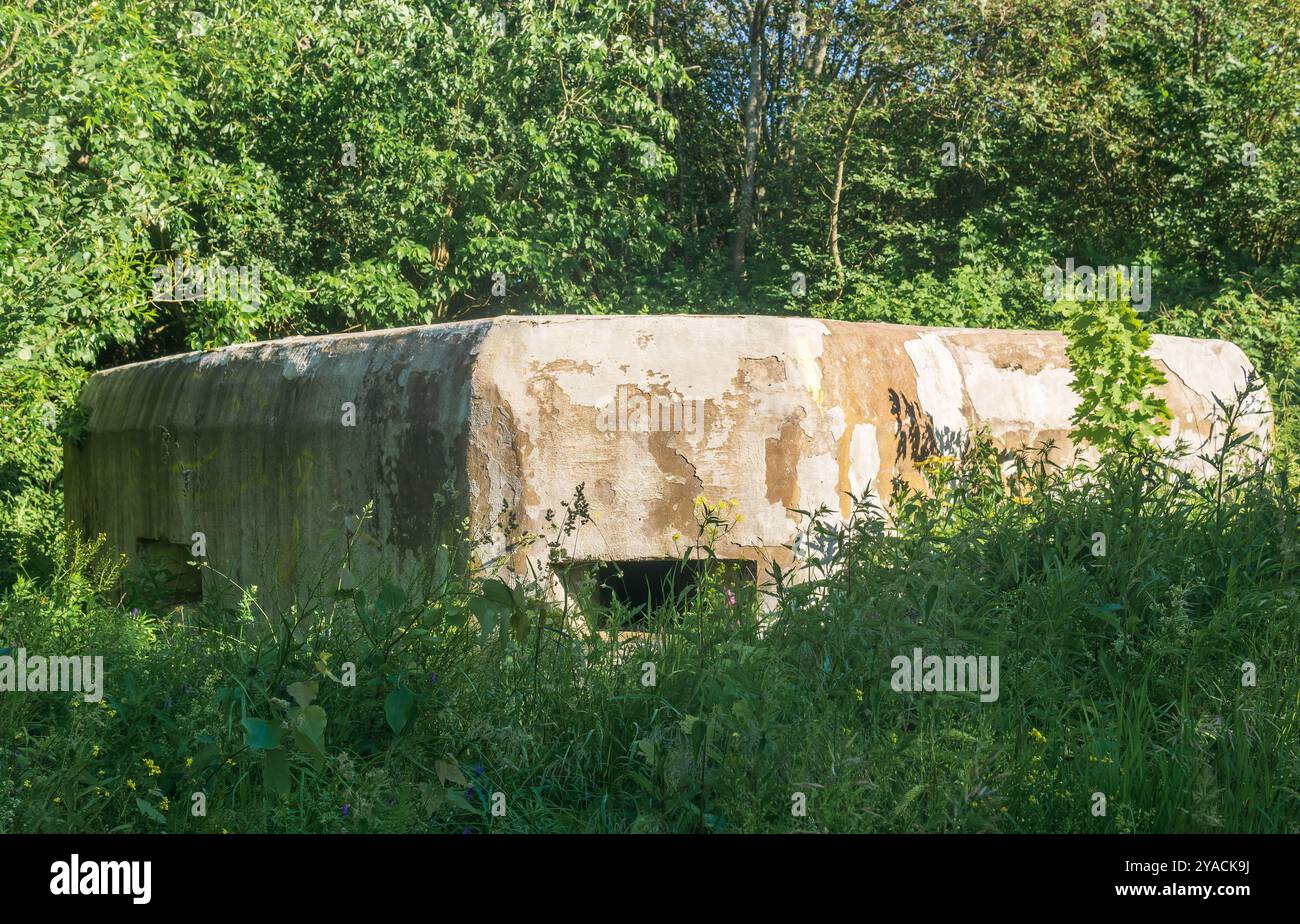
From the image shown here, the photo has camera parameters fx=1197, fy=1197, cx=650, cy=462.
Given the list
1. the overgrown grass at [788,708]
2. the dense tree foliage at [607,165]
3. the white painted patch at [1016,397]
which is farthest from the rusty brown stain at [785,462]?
the dense tree foliage at [607,165]

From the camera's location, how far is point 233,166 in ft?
33.7

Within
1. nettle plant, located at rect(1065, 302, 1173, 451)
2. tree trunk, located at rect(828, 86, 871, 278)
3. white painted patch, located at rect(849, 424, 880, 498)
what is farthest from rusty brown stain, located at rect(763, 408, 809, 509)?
tree trunk, located at rect(828, 86, 871, 278)

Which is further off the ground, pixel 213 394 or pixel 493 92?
pixel 493 92

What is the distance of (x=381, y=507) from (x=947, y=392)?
2.48 metres

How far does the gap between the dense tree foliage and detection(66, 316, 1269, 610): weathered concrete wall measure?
12.3 feet

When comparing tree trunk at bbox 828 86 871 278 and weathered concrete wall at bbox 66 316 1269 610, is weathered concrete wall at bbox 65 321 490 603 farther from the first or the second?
tree trunk at bbox 828 86 871 278

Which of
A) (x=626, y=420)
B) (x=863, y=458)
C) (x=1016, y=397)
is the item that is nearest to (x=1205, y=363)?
(x=1016, y=397)

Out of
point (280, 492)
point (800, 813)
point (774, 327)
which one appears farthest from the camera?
point (280, 492)

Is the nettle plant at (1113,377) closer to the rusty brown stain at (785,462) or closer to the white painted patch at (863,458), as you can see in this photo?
the white painted patch at (863,458)

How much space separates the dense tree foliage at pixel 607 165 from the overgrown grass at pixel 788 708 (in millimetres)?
5615

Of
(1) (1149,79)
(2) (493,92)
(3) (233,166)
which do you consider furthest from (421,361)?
(1) (1149,79)

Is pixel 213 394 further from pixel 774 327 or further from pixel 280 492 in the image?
pixel 774 327

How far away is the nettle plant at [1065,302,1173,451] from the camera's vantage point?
15.9 feet

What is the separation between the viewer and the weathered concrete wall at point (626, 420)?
468cm
